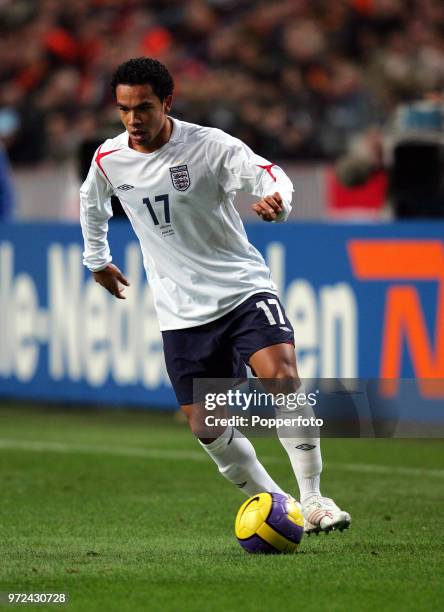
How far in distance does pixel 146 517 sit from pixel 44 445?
3607 mm

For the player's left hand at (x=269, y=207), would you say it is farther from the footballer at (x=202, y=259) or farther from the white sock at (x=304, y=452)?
the white sock at (x=304, y=452)

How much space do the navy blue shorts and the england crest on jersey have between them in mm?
564

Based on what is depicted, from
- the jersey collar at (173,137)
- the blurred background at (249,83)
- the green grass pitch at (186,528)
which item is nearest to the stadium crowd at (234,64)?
the blurred background at (249,83)

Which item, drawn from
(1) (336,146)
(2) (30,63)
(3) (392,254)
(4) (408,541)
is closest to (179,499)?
(4) (408,541)

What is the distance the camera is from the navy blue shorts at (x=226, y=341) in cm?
597

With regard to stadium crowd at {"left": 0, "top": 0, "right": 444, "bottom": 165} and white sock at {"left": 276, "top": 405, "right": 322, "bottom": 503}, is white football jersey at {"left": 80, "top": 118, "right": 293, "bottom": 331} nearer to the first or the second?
white sock at {"left": 276, "top": 405, "right": 322, "bottom": 503}

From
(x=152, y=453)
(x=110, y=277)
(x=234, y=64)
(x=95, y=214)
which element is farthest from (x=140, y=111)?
(x=234, y=64)

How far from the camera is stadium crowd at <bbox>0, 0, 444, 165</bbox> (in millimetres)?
15594

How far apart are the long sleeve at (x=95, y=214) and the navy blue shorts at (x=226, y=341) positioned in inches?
22.5

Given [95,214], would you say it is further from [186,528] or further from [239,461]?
[186,528]

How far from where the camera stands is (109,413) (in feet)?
42.4

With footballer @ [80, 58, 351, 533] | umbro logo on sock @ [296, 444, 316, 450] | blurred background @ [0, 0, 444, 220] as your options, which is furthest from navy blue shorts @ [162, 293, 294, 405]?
blurred background @ [0, 0, 444, 220]

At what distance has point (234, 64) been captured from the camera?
17.1 meters

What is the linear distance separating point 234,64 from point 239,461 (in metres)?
Answer: 11.6
